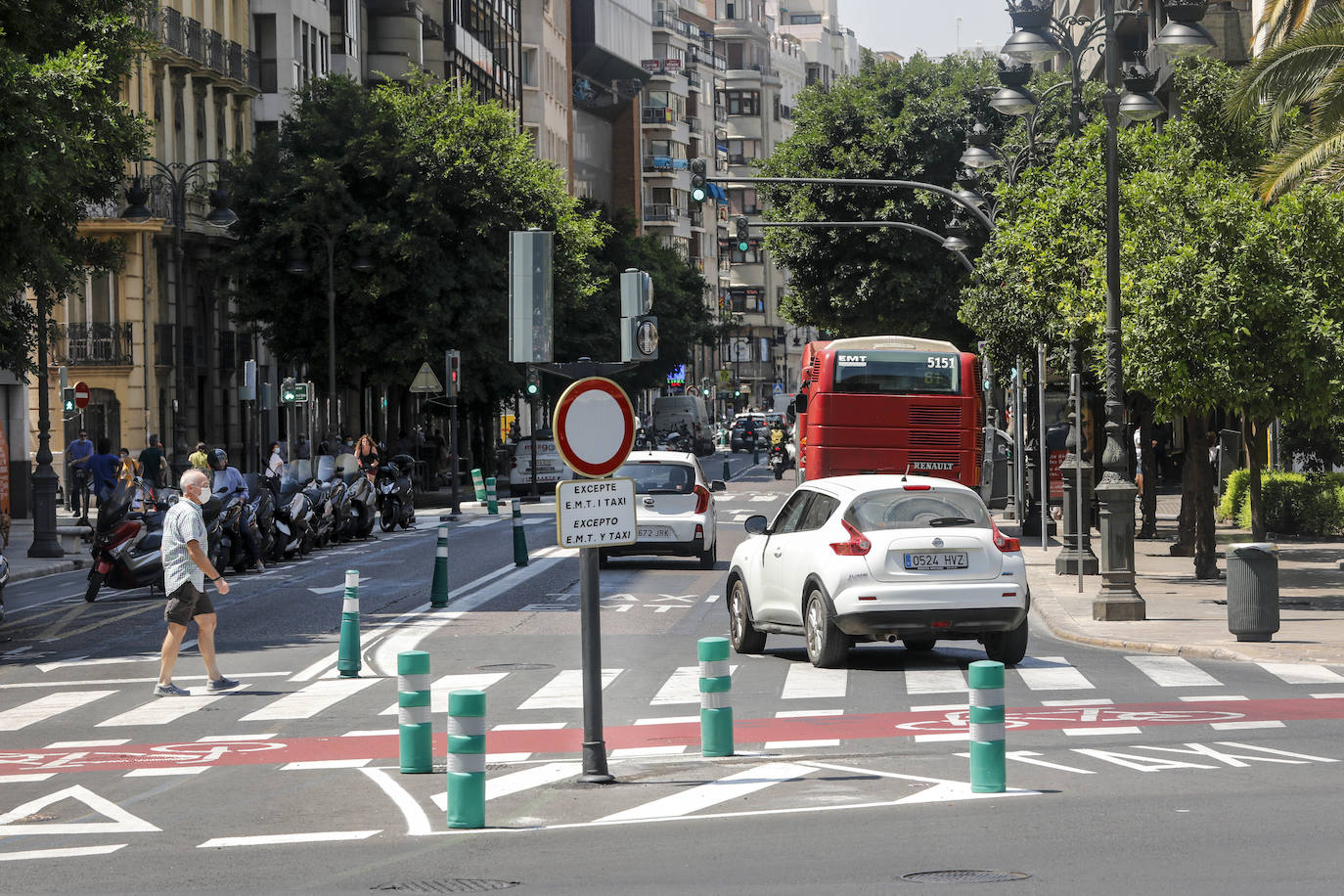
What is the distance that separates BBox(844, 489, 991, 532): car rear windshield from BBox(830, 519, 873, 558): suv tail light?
102mm

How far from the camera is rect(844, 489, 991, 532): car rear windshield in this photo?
17422mm

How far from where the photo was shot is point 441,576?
23984mm

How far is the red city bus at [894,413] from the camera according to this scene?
36594 mm

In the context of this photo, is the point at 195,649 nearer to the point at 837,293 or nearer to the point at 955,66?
the point at 837,293

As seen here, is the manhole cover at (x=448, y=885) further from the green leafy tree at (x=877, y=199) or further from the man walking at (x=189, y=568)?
the green leafy tree at (x=877, y=199)

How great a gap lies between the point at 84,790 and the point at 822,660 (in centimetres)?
706

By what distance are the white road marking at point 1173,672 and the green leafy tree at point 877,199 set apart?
40.4 meters

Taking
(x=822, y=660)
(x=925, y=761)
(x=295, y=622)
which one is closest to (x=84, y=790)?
(x=925, y=761)

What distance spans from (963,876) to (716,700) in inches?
163

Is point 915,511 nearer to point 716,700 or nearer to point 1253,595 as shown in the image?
point 1253,595

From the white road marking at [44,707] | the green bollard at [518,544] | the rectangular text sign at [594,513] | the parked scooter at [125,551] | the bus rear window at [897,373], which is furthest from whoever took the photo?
the bus rear window at [897,373]

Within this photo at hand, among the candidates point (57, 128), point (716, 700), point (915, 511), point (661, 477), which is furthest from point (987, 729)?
point (661, 477)

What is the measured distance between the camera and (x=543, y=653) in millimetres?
19281

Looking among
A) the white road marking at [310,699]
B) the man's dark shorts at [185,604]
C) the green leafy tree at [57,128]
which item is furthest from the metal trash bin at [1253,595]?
the green leafy tree at [57,128]
